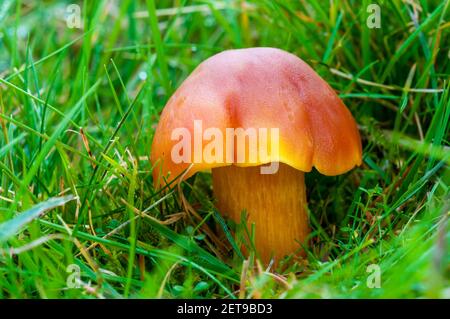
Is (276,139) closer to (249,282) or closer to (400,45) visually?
(249,282)

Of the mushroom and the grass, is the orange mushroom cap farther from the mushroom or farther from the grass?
the grass

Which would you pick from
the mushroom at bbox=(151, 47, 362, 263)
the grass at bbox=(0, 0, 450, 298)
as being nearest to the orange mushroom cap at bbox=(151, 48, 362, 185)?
the mushroom at bbox=(151, 47, 362, 263)

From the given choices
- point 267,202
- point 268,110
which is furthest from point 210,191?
point 268,110

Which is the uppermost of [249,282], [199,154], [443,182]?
[199,154]

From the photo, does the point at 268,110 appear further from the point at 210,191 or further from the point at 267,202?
the point at 210,191

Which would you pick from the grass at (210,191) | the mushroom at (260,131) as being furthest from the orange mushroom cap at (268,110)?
the grass at (210,191)

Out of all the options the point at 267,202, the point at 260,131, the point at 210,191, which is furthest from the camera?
the point at 210,191
